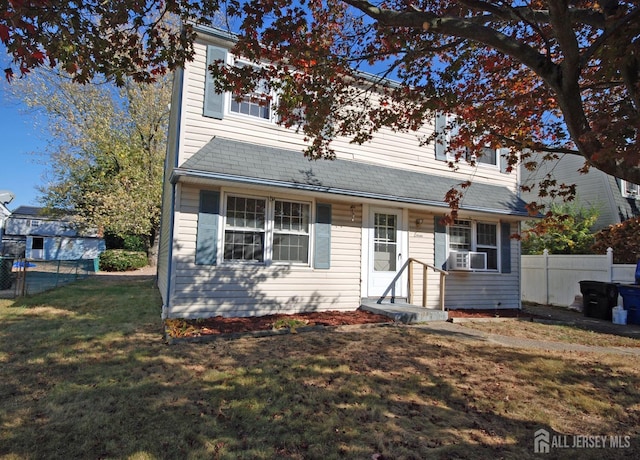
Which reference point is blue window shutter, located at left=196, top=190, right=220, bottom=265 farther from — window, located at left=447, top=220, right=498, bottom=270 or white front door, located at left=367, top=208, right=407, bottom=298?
window, located at left=447, top=220, right=498, bottom=270

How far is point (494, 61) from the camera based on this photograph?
595cm

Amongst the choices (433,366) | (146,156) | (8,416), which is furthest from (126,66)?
(146,156)

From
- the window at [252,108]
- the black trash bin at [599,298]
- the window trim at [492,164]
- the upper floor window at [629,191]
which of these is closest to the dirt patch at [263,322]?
the window at [252,108]

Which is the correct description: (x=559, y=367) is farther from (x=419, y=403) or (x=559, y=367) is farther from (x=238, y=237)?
(x=238, y=237)

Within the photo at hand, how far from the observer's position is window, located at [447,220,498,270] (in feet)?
31.0

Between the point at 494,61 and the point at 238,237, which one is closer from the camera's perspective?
the point at 494,61

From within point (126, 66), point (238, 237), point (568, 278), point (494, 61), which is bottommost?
point (568, 278)

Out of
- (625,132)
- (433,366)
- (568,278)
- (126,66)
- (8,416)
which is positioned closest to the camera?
(8,416)

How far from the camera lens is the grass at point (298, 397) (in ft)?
9.53

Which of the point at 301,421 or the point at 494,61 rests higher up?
the point at 494,61

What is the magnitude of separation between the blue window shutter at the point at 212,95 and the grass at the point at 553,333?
23.0ft

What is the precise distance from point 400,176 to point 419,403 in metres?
6.64

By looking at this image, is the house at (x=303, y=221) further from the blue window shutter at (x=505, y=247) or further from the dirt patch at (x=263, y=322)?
the dirt patch at (x=263, y=322)
